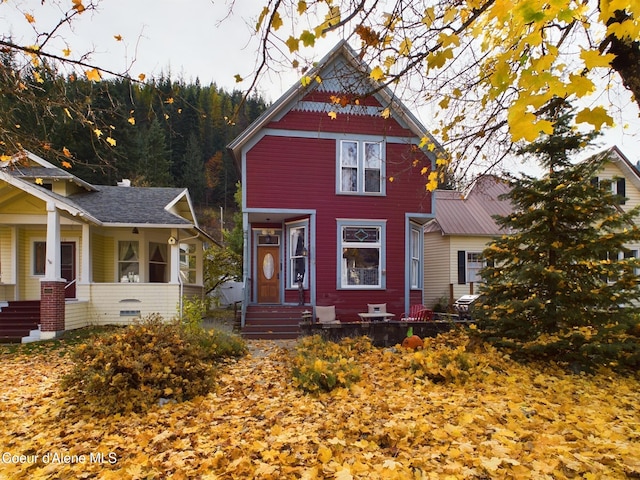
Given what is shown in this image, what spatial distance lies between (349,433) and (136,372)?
2943mm

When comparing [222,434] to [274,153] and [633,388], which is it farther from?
[274,153]

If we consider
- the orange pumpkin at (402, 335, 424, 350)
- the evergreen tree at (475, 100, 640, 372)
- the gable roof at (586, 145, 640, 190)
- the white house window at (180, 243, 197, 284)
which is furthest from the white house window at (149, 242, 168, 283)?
the gable roof at (586, 145, 640, 190)

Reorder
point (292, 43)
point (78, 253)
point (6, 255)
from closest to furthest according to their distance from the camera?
1. point (292, 43)
2. point (6, 255)
3. point (78, 253)

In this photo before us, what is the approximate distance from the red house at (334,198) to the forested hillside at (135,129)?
1.75 meters

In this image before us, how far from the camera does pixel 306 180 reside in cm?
1288

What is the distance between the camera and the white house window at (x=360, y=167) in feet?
43.3

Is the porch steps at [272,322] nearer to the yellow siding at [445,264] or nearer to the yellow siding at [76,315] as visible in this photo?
the yellow siding at [76,315]

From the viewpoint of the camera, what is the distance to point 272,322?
12086mm

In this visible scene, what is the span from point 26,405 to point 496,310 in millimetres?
8021

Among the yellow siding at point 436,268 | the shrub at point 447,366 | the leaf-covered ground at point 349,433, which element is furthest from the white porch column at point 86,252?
the yellow siding at point 436,268

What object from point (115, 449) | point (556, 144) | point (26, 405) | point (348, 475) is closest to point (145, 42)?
point (115, 449)

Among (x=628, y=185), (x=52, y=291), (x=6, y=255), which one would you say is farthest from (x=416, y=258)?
(x=628, y=185)

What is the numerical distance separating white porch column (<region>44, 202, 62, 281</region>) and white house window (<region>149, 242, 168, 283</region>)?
4.28 m

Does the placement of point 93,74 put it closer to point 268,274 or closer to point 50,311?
point 50,311
